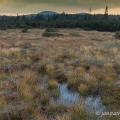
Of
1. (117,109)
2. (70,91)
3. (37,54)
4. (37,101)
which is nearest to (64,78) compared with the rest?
(70,91)

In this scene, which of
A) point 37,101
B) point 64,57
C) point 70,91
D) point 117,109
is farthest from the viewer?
point 64,57

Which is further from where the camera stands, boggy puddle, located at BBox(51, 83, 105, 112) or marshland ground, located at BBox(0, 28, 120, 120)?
boggy puddle, located at BBox(51, 83, 105, 112)

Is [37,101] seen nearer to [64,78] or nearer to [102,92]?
[102,92]

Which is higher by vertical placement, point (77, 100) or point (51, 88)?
point (77, 100)

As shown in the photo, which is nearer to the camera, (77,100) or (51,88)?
(77,100)

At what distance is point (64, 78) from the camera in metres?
10.3

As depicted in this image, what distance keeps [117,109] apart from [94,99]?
4.77 ft

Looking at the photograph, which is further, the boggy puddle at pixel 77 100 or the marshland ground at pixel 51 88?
the boggy puddle at pixel 77 100

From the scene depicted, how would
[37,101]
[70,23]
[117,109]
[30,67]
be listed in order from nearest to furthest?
[117,109] < [37,101] < [30,67] < [70,23]

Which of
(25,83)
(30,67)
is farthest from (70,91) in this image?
(30,67)

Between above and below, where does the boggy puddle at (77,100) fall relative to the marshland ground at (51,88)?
below

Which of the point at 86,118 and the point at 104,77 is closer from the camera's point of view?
the point at 86,118

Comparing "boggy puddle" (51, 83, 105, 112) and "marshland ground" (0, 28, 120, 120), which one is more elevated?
"marshland ground" (0, 28, 120, 120)

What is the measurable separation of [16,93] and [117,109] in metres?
3.62
